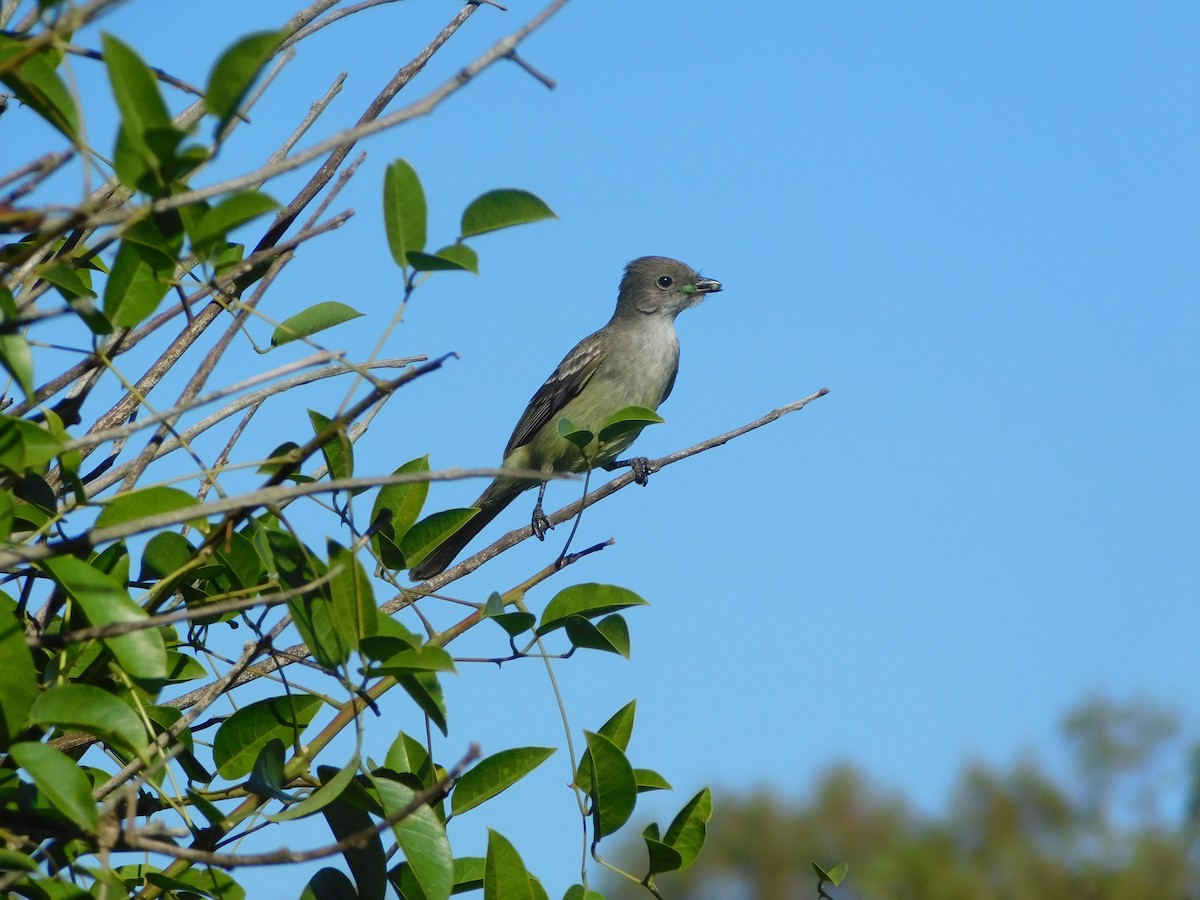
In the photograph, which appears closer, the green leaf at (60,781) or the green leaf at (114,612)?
the green leaf at (60,781)

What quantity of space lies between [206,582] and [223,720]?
0.95 ft

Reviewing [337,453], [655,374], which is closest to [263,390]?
[337,453]

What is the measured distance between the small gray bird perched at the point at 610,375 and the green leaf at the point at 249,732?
5.51m

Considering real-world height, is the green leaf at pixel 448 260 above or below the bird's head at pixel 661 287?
below

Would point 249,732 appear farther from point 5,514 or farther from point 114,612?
point 5,514

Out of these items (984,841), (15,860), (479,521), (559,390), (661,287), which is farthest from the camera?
(984,841)

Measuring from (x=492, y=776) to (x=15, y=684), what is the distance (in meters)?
0.82

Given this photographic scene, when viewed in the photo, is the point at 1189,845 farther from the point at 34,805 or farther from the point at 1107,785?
the point at 34,805

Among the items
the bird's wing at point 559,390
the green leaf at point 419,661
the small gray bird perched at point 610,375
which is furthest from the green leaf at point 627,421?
the bird's wing at point 559,390

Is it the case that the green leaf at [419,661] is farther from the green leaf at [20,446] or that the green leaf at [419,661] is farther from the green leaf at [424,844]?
the green leaf at [20,446]

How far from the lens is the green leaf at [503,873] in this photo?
2.05m

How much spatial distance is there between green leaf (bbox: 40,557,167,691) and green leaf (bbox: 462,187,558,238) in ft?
2.33

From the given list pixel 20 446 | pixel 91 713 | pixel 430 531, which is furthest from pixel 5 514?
pixel 430 531

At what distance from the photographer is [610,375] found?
28.1 feet
